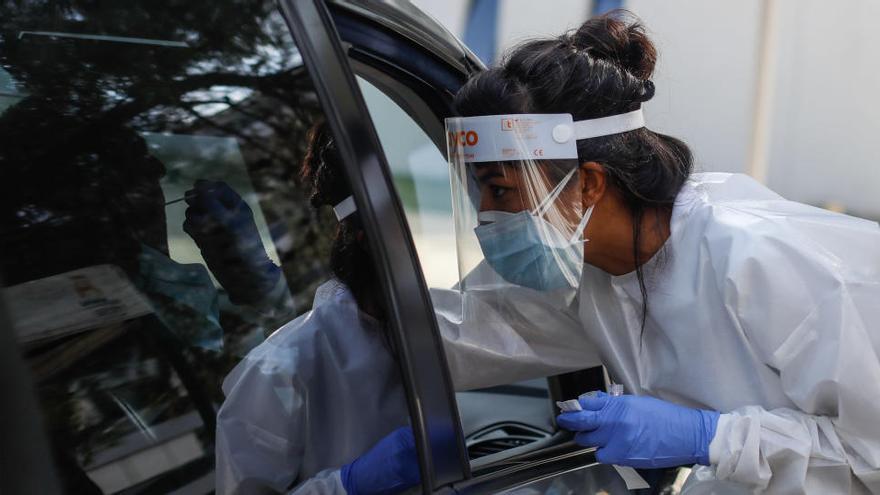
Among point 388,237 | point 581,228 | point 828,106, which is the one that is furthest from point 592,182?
point 828,106

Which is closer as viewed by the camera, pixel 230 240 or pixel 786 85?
pixel 230 240

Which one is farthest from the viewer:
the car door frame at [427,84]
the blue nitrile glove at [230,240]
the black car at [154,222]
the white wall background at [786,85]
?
the white wall background at [786,85]

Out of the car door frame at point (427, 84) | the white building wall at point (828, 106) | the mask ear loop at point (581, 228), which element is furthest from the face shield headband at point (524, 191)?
the white building wall at point (828, 106)

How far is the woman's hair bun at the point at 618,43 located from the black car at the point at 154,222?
680mm

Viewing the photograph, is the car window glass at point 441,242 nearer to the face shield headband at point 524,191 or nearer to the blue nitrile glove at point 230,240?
the face shield headband at point 524,191

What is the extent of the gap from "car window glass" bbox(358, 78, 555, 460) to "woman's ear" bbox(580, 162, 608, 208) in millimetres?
278

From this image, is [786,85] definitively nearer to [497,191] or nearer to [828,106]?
[828,106]

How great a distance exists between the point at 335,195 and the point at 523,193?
1.79 ft

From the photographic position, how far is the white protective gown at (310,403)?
→ 1184mm

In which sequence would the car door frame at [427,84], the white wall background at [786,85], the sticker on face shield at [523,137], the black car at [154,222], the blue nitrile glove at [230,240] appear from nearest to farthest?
the black car at [154,222] → the blue nitrile glove at [230,240] → the car door frame at [427,84] → the sticker on face shield at [523,137] → the white wall background at [786,85]

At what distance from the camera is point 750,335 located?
158 cm

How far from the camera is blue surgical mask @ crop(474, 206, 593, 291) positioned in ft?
5.53

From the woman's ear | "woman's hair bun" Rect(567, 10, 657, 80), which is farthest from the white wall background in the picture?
the woman's ear

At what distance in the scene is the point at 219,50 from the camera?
47.2 inches
